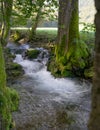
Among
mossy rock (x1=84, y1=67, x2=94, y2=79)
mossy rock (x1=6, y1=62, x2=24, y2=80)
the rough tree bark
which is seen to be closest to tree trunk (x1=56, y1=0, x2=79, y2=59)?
the rough tree bark

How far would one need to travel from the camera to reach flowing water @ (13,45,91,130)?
750 centimetres

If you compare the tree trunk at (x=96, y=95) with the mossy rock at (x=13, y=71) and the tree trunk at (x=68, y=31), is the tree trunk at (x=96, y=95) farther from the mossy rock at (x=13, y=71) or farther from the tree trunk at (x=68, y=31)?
the tree trunk at (x=68, y=31)

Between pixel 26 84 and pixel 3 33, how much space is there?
3.20 m

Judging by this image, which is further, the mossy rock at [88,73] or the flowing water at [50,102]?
the mossy rock at [88,73]

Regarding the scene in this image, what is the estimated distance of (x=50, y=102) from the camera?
9.41m

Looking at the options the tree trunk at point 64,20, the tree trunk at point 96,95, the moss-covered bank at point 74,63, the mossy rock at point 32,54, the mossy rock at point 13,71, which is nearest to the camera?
the tree trunk at point 96,95

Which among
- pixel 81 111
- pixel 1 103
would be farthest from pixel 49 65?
pixel 1 103

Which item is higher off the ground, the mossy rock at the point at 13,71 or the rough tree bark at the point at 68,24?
the rough tree bark at the point at 68,24

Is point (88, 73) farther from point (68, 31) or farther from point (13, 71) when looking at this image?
point (13, 71)

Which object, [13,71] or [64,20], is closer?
[64,20]

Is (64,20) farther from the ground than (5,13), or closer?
closer

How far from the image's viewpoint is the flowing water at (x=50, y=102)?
24.6 feet

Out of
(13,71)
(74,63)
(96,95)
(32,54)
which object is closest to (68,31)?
(74,63)

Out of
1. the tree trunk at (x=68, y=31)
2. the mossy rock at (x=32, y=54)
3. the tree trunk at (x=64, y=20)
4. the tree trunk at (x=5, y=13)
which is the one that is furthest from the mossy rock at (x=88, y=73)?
the tree trunk at (x=5, y=13)
